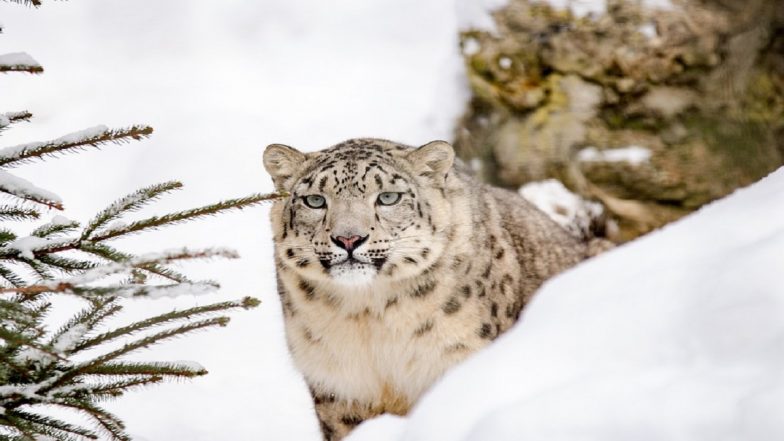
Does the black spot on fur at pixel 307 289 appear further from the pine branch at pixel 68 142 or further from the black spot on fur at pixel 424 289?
the pine branch at pixel 68 142

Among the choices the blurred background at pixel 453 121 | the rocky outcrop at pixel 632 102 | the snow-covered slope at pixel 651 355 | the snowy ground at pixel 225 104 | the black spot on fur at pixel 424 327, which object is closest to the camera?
the snow-covered slope at pixel 651 355

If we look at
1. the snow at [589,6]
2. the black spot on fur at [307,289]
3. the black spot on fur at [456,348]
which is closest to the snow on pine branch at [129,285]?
the black spot on fur at [307,289]

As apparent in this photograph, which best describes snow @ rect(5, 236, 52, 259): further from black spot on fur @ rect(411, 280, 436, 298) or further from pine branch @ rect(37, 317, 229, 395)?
black spot on fur @ rect(411, 280, 436, 298)

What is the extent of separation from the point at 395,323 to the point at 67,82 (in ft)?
21.3

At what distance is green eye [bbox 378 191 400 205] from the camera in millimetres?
4484

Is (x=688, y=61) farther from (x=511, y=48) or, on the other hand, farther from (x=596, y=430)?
(x=596, y=430)

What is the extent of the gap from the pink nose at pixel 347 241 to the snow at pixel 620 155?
4224mm

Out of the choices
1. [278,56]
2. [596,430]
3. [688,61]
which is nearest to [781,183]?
[596,430]

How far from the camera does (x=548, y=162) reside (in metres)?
8.12

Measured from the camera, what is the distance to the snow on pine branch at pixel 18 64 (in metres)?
2.57

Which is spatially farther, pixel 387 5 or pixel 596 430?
pixel 387 5

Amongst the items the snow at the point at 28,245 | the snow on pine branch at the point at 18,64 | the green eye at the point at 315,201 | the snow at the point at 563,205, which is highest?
the snow on pine branch at the point at 18,64

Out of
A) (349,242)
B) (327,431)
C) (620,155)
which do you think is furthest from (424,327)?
(620,155)

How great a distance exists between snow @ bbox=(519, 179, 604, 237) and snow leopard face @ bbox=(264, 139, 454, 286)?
127 inches
